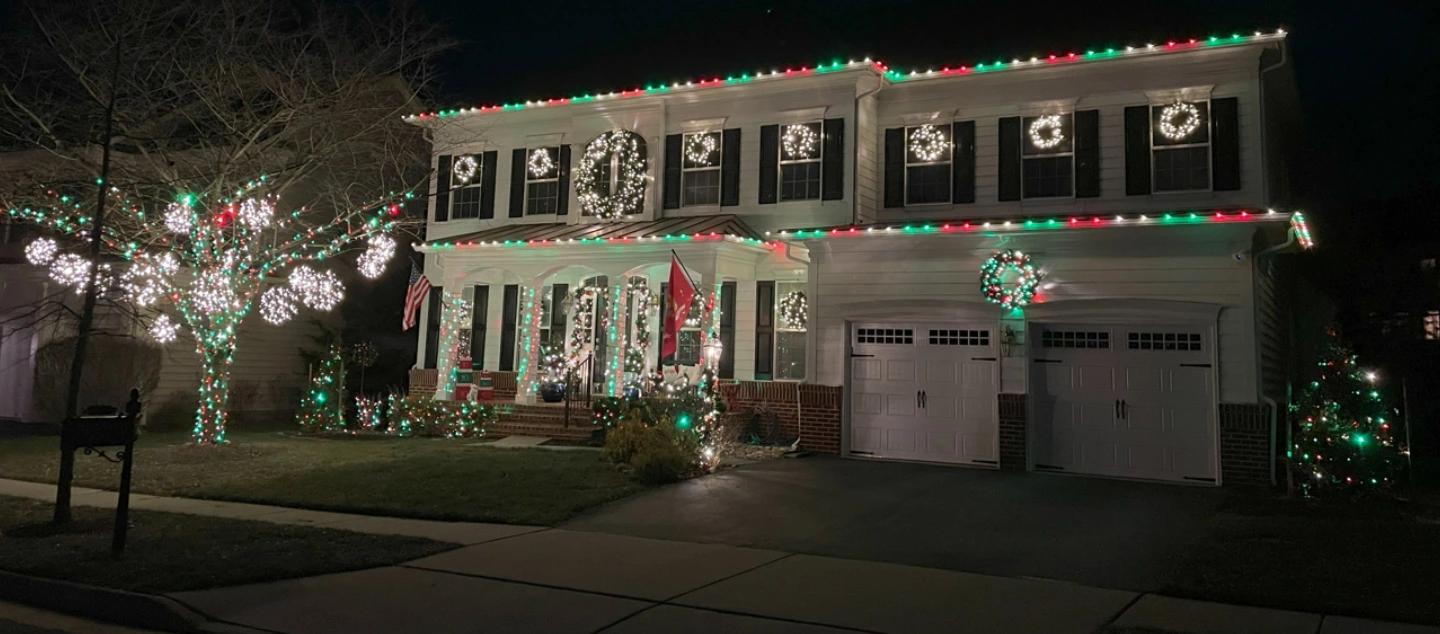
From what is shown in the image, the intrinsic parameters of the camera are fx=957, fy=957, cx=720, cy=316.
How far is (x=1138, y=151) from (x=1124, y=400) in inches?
160

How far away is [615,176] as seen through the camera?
1861 centimetres

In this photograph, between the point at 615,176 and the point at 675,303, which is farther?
the point at 615,176

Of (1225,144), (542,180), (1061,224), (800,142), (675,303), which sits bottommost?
(675,303)

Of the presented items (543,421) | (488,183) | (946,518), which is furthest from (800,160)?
(946,518)

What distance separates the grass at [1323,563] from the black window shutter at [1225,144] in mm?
5657

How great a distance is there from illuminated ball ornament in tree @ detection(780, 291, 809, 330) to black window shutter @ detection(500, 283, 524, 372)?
5.63 metres

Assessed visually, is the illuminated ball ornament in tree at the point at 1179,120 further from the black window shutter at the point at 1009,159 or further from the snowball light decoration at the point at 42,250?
the snowball light decoration at the point at 42,250

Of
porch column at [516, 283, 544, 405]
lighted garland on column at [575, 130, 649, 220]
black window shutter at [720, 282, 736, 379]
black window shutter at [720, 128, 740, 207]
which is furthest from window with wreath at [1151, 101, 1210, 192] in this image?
porch column at [516, 283, 544, 405]

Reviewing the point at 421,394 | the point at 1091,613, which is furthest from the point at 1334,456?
the point at 421,394

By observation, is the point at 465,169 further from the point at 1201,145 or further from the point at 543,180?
the point at 1201,145

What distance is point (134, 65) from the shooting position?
514 inches

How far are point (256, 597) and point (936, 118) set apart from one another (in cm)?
1302

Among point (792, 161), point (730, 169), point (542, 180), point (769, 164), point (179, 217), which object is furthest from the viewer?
point (542, 180)

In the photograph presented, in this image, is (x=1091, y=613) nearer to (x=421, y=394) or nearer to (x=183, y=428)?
(x=421, y=394)
